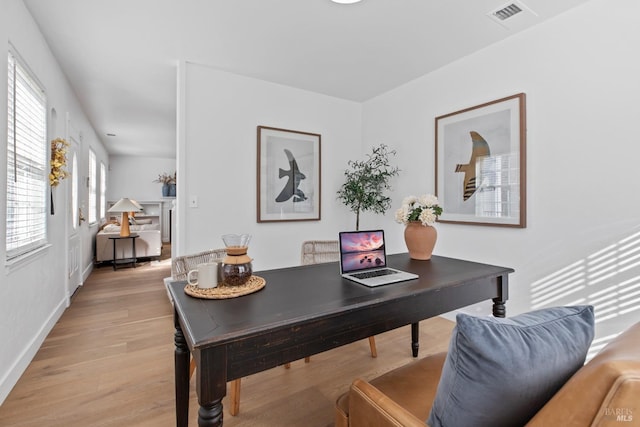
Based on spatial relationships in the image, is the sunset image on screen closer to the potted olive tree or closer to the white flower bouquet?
the white flower bouquet

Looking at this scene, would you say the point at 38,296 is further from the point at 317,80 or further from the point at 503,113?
the point at 503,113

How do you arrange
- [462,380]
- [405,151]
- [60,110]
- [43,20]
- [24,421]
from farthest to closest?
1. [405,151]
2. [60,110]
3. [43,20]
4. [24,421]
5. [462,380]

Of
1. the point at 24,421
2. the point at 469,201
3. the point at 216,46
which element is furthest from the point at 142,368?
the point at 469,201

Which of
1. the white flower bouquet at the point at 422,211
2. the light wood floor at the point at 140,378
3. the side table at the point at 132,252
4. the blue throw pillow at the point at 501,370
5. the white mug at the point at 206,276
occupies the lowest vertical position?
the light wood floor at the point at 140,378

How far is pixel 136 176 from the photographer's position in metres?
8.24

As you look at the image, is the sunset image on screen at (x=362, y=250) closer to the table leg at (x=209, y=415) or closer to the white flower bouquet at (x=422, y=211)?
the white flower bouquet at (x=422, y=211)

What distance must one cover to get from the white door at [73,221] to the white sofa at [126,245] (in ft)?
4.22

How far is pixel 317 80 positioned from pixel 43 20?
2285mm

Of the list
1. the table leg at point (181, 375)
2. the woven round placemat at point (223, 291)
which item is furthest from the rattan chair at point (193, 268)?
the woven round placemat at point (223, 291)

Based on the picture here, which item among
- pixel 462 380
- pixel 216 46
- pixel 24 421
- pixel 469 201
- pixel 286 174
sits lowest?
pixel 24 421

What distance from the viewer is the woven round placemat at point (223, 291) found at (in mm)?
1199

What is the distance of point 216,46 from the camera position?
2615 mm

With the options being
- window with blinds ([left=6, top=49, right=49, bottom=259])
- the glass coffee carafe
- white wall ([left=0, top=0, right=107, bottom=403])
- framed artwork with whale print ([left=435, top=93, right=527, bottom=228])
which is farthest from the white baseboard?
framed artwork with whale print ([left=435, top=93, right=527, bottom=228])

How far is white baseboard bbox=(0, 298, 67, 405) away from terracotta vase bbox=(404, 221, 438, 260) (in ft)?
8.45
